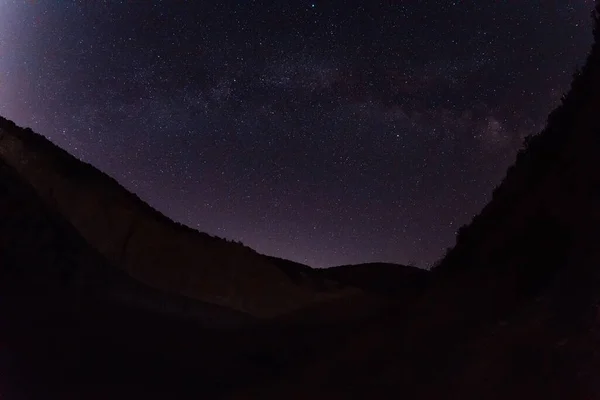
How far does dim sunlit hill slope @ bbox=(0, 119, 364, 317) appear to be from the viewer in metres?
19.8

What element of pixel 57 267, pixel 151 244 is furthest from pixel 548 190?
pixel 57 267

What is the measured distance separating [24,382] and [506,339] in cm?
937

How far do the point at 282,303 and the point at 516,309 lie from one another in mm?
11210

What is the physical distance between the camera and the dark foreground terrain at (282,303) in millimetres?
9414

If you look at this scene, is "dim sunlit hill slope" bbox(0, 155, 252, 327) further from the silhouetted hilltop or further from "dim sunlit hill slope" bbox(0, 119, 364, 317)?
the silhouetted hilltop

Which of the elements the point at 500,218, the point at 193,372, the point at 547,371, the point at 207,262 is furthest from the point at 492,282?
the point at 207,262

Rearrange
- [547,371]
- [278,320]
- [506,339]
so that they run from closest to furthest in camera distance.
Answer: [547,371] → [506,339] → [278,320]

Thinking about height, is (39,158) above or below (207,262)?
above

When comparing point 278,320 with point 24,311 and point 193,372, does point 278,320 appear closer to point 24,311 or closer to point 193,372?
point 193,372

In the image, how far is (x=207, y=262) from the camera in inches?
808

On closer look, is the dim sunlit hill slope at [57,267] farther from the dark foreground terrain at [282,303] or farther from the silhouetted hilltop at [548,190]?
the silhouetted hilltop at [548,190]

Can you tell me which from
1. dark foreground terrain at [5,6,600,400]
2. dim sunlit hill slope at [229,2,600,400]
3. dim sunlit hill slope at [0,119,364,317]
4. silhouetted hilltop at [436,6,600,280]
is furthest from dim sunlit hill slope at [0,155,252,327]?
silhouetted hilltop at [436,6,600,280]

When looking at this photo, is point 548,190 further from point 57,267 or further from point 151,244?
point 57,267

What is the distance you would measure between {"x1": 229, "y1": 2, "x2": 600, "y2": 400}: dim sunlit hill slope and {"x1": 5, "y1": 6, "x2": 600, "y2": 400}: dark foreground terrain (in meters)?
0.04
